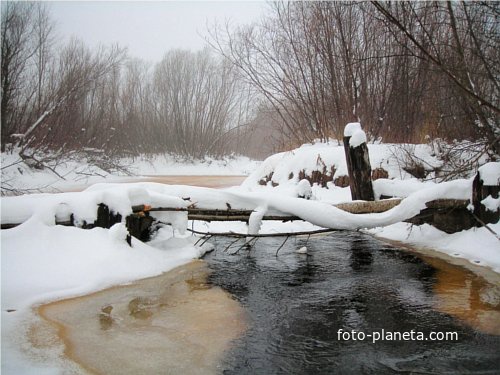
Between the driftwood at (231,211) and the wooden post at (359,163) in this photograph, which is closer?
the driftwood at (231,211)

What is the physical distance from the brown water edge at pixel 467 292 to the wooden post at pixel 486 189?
752 millimetres

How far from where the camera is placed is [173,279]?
405 centimetres

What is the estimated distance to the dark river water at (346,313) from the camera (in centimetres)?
233

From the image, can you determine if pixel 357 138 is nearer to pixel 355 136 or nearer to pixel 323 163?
pixel 355 136

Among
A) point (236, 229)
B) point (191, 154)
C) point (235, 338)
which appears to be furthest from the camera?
point (191, 154)

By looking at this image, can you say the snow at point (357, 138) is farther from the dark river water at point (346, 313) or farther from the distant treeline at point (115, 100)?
the distant treeline at point (115, 100)

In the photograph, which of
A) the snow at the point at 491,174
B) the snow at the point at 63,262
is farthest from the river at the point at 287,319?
the snow at the point at 491,174

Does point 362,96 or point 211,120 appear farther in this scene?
point 211,120

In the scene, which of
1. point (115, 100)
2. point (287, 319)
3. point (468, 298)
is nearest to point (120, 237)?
point (287, 319)

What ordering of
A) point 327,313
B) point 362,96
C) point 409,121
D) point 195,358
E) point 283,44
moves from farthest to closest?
point 283,44 → point 362,96 → point 409,121 → point 327,313 → point 195,358

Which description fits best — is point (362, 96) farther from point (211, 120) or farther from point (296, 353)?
point (211, 120)

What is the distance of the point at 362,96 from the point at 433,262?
7.56m

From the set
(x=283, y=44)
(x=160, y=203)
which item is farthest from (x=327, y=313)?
(x=283, y=44)

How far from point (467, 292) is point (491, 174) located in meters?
1.98
